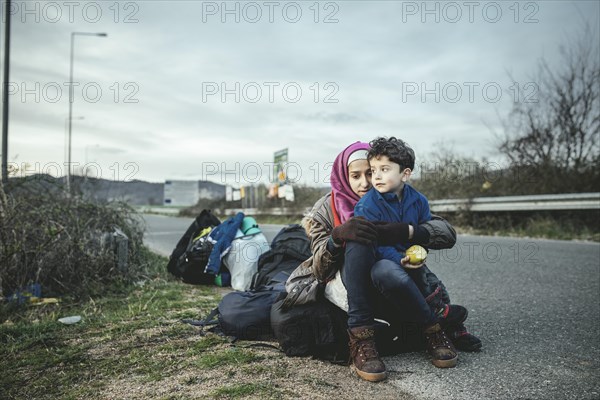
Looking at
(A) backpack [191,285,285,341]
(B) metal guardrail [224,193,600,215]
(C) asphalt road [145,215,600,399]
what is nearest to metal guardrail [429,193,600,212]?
(B) metal guardrail [224,193,600,215]

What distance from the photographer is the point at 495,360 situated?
2.72 m

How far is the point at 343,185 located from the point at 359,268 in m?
0.59

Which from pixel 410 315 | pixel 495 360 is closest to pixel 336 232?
pixel 410 315

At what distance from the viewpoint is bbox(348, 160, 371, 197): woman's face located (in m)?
2.92

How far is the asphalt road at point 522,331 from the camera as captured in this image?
234 cm

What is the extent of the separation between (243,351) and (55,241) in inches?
114

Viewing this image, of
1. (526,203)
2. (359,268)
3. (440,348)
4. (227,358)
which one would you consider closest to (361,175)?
(359,268)

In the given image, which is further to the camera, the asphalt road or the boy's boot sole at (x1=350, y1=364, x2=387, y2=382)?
the boy's boot sole at (x1=350, y1=364, x2=387, y2=382)

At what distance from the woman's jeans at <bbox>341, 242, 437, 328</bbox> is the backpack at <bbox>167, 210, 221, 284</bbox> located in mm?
3050

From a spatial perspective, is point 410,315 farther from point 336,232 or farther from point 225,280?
point 225,280

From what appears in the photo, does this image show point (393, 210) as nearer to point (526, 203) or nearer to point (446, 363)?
point (446, 363)

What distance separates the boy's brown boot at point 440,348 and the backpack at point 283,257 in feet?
5.58

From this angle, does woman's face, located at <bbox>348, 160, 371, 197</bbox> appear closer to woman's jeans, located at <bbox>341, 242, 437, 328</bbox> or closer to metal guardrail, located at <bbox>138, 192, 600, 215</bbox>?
woman's jeans, located at <bbox>341, 242, 437, 328</bbox>

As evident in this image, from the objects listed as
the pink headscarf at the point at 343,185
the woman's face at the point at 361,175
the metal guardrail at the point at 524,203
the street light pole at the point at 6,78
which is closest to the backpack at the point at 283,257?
the pink headscarf at the point at 343,185
